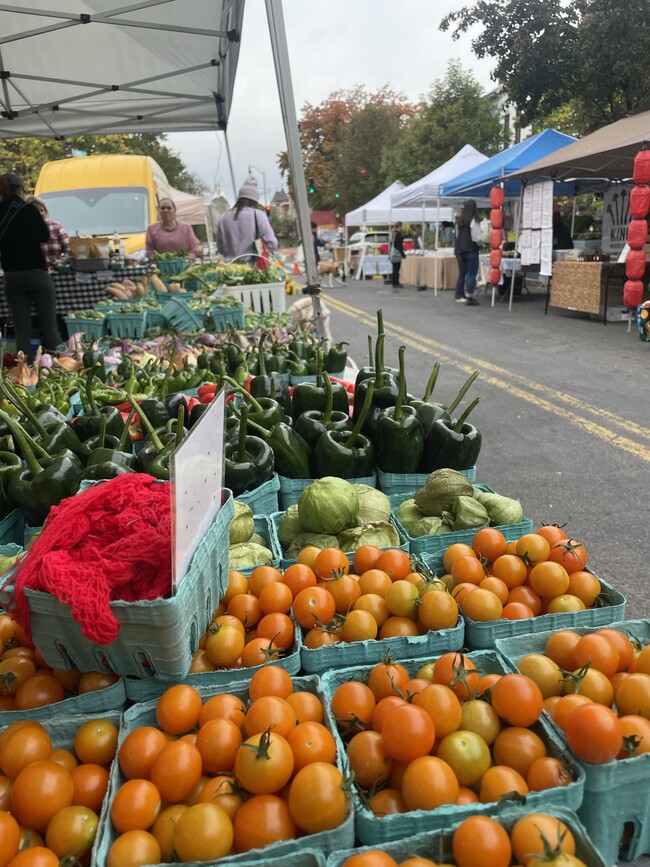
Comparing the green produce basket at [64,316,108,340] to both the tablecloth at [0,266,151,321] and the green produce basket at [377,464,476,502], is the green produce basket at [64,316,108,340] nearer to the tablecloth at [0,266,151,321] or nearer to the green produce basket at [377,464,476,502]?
the tablecloth at [0,266,151,321]

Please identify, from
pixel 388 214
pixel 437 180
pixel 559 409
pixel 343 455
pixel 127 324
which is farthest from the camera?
pixel 388 214

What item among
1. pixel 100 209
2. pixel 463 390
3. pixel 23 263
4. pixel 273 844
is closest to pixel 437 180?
pixel 100 209

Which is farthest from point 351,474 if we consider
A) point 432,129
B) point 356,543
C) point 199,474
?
point 432,129

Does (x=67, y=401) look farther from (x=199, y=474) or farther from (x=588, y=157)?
(x=588, y=157)

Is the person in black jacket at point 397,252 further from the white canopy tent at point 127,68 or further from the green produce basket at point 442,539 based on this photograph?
the green produce basket at point 442,539

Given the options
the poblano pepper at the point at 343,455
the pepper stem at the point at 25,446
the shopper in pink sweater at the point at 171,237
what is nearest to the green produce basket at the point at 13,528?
the pepper stem at the point at 25,446

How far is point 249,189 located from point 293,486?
20.0 feet

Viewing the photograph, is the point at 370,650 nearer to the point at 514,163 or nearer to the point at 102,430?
the point at 102,430

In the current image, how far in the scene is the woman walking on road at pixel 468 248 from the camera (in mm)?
14047

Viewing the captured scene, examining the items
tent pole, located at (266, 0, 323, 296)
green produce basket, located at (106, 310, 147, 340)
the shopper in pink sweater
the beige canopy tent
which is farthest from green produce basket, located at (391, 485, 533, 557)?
the beige canopy tent

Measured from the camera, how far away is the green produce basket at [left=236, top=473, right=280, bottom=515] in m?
2.57

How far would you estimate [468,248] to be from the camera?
1437cm

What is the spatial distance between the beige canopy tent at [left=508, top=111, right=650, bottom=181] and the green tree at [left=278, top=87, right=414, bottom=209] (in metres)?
33.6

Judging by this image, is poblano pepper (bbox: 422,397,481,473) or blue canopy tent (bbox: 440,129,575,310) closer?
poblano pepper (bbox: 422,397,481,473)
